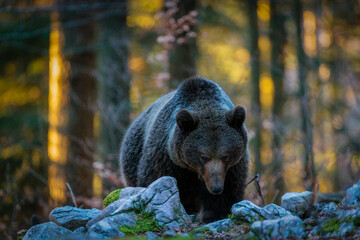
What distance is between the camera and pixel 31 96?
18078 millimetres

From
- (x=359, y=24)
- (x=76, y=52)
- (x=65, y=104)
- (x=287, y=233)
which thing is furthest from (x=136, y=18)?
(x=287, y=233)

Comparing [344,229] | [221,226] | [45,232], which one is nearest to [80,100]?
[45,232]

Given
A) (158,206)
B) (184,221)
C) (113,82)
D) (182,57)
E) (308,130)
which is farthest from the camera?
(113,82)

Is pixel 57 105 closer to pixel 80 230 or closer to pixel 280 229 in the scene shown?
pixel 80 230

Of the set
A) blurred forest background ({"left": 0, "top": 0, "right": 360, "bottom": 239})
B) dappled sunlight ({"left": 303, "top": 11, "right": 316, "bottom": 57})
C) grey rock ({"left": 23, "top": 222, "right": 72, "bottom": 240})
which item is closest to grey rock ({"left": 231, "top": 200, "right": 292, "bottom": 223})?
grey rock ({"left": 23, "top": 222, "right": 72, "bottom": 240})

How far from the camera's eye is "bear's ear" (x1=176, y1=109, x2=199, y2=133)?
18.5 feet

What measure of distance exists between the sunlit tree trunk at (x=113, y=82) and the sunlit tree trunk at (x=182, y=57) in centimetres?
194

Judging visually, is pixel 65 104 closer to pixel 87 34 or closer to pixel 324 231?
pixel 87 34

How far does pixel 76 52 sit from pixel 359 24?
11258mm

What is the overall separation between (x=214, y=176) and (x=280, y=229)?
1.50m

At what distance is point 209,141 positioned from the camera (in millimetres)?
5629

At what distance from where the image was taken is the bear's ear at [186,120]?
5652 millimetres

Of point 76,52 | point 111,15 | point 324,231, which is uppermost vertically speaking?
point 111,15

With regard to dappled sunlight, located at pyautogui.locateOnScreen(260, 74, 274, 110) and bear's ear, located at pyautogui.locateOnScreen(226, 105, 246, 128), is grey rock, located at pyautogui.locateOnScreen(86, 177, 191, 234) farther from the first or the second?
dappled sunlight, located at pyautogui.locateOnScreen(260, 74, 274, 110)
